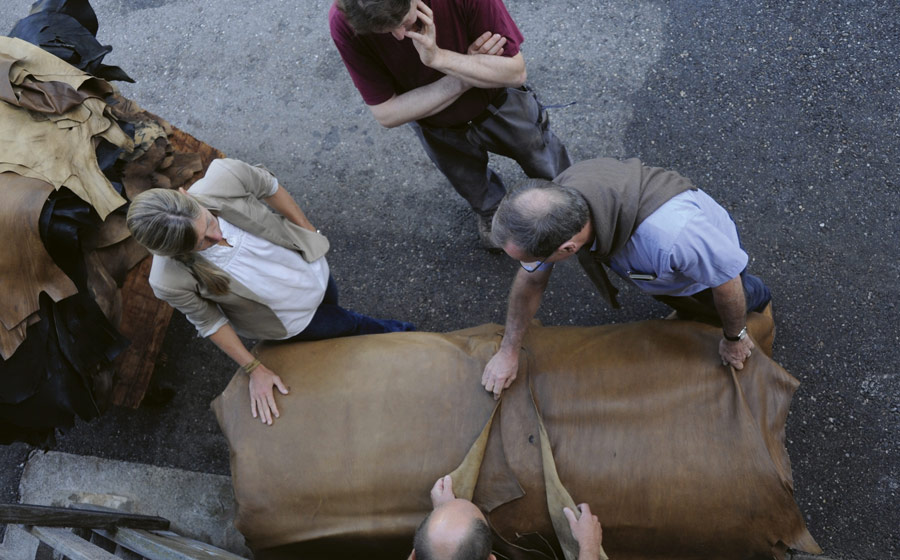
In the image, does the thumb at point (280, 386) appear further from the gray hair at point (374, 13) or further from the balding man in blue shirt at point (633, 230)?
the gray hair at point (374, 13)

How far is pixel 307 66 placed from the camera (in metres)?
3.98

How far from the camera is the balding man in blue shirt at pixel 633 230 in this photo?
1.78 m

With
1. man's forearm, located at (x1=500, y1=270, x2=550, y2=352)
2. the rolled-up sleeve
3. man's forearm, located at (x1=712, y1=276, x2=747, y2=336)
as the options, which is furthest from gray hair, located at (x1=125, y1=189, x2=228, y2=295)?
man's forearm, located at (x1=712, y1=276, x2=747, y2=336)

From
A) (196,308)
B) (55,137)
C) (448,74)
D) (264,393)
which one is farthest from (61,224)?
(448,74)

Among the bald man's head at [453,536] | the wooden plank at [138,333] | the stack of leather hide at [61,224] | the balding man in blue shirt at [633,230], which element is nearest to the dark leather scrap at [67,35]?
the stack of leather hide at [61,224]

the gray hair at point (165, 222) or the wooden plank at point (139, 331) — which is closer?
the gray hair at point (165, 222)

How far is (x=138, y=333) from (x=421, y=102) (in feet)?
5.61

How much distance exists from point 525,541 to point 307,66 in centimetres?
309

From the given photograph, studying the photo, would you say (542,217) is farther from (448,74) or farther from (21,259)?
(21,259)

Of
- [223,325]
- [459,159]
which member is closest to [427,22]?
[459,159]

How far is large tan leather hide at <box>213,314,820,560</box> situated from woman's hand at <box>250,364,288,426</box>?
34 millimetres

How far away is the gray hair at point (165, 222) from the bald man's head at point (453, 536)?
108 cm

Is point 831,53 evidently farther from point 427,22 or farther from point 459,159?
point 427,22

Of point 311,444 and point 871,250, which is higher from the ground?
point 871,250
